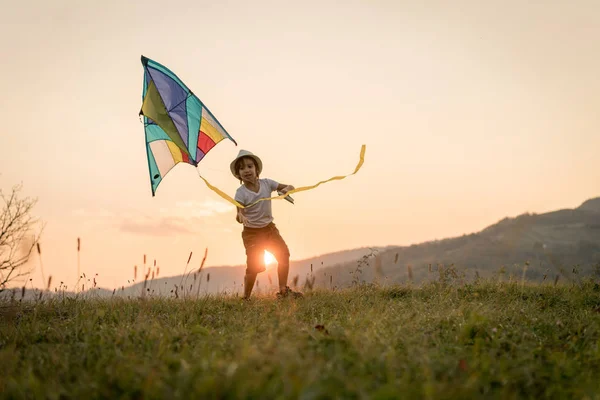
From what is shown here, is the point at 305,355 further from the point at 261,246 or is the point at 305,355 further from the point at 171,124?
the point at 171,124

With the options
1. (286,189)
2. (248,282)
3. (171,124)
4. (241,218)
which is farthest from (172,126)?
(248,282)

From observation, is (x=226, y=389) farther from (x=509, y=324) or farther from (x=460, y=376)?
(x=509, y=324)

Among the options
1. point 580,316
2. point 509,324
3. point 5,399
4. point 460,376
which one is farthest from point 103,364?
point 580,316

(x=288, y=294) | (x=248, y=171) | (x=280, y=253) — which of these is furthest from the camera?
(x=280, y=253)

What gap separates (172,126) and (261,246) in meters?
2.70

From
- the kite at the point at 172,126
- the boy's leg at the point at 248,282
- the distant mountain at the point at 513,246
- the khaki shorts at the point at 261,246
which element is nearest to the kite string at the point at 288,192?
the kite at the point at 172,126

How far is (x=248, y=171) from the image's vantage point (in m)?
Answer: 7.50

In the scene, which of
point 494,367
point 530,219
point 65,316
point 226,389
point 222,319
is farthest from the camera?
point 530,219

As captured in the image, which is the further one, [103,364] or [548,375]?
[103,364]

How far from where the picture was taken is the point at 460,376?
2.92 meters

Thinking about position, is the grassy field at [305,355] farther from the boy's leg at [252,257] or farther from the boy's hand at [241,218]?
the boy's hand at [241,218]

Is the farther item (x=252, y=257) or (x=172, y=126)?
(x=172, y=126)

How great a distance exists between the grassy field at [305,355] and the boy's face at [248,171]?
7.81 feet

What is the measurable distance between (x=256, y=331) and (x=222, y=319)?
105cm
